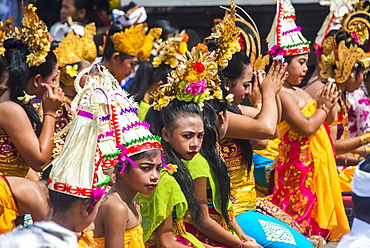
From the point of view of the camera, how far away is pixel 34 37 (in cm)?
451

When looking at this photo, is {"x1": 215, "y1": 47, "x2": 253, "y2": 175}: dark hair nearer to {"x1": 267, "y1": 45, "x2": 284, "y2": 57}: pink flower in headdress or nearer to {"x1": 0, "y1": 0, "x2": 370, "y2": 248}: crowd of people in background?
{"x1": 0, "y1": 0, "x2": 370, "y2": 248}: crowd of people in background

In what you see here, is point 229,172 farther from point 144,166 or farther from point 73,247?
point 73,247

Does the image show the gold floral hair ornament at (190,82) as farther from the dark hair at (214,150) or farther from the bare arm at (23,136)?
the bare arm at (23,136)

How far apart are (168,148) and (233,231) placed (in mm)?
719

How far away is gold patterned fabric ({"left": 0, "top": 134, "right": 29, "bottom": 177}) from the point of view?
13.6ft

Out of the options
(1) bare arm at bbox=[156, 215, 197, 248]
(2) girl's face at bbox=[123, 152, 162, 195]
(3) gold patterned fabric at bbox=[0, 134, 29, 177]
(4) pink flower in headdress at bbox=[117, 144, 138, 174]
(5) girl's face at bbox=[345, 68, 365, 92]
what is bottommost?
(1) bare arm at bbox=[156, 215, 197, 248]

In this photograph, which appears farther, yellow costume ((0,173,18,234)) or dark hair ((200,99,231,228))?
dark hair ((200,99,231,228))


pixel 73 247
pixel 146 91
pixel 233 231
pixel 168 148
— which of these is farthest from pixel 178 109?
pixel 146 91

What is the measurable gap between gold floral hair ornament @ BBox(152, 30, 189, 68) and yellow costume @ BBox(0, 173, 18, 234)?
10.2 ft

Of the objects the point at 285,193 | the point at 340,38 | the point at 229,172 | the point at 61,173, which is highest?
the point at 340,38

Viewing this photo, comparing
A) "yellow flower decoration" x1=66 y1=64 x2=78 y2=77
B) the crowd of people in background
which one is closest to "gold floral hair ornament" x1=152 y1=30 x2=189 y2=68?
the crowd of people in background

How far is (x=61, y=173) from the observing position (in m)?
3.06

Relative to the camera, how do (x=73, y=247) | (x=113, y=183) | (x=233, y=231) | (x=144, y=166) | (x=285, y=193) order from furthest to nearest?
(x=285, y=193), (x=233, y=231), (x=113, y=183), (x=144, y=166), (x=73, y=247)

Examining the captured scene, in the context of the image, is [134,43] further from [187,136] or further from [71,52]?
[187,136]
